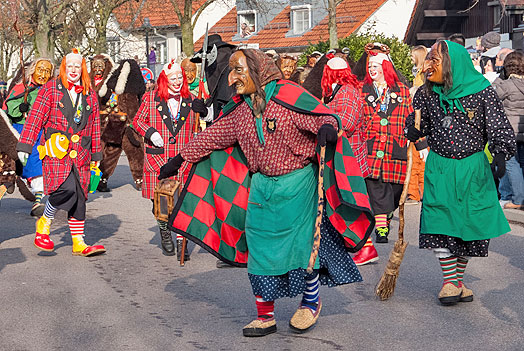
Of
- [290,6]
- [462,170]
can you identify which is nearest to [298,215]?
[462,170]

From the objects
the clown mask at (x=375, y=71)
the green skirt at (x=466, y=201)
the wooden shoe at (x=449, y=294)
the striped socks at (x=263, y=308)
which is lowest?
the wooden shoe at (x=449, y=294)

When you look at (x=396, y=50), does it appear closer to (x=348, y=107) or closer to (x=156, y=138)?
(x=156, y=138)

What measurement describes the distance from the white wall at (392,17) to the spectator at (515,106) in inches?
1252

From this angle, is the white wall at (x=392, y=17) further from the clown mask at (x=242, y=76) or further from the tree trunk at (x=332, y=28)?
the clown mask at (x=242, y=76)

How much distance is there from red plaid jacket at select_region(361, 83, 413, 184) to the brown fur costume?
5759 mm

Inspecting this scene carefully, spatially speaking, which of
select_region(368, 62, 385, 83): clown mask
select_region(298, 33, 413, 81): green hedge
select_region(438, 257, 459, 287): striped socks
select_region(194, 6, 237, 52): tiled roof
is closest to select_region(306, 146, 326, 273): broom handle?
select_region(438, 257, 459, 287): striped socks

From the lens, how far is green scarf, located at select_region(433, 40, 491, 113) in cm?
664

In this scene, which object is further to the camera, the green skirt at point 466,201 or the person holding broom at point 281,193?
the green skirt at point 466,201

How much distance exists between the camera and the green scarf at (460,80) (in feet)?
21.8

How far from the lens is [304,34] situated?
46.6 metres

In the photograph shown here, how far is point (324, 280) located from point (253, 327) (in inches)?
21.2

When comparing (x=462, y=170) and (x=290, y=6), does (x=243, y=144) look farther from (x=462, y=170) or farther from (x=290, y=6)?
(x=290, y=6)

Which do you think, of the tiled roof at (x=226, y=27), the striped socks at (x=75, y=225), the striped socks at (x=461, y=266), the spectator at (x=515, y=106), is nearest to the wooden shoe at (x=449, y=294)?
the striped socks at (x=461, y=266)

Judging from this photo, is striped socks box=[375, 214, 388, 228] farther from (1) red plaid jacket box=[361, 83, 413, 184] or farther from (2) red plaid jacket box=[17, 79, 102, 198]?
(2) red plaid jacket box=[17, 79, 102, 198]
